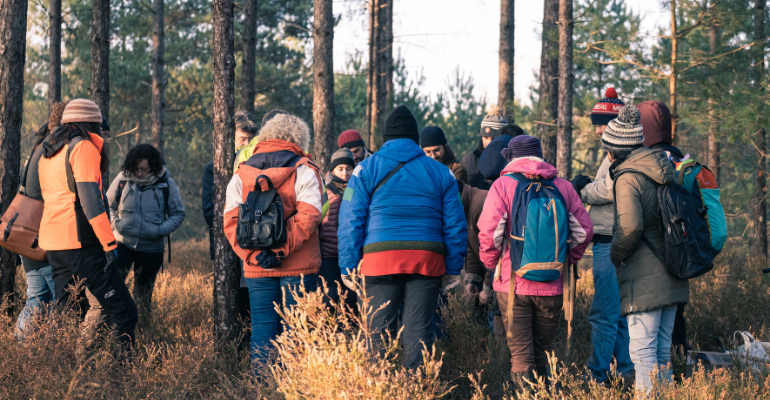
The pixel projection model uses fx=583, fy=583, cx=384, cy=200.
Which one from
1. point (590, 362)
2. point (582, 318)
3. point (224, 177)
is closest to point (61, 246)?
point (224, 177)

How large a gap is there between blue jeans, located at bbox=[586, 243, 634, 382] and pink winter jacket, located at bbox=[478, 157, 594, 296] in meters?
0.83

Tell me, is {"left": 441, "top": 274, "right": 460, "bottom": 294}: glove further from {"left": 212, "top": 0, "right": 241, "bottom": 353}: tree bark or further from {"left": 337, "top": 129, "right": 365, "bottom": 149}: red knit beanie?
{"left": 337, "top": 129, "right": 365, "bottom": 149}: red knit beanie

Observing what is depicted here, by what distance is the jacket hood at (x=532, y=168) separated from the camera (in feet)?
12.8

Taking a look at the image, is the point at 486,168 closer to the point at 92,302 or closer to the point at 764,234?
the point at 92,302

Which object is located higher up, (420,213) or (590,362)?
(420,213)

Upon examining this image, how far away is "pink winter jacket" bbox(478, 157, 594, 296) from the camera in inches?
154

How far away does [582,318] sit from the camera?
253 inches

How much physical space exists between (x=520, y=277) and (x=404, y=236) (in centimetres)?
80

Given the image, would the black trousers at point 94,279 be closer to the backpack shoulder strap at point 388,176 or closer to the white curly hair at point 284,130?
the white curly hair at point 284,130

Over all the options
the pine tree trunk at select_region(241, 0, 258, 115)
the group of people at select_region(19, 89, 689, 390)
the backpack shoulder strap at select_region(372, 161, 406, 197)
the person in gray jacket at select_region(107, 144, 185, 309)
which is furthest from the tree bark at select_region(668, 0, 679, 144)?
the pine tree trunk at select_region(241, 0, 258, 115)

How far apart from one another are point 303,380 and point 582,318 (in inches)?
172

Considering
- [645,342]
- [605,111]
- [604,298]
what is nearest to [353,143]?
[605,111]

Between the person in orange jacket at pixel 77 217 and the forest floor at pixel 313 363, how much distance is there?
1.02ft

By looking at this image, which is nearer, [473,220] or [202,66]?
[473,220]
